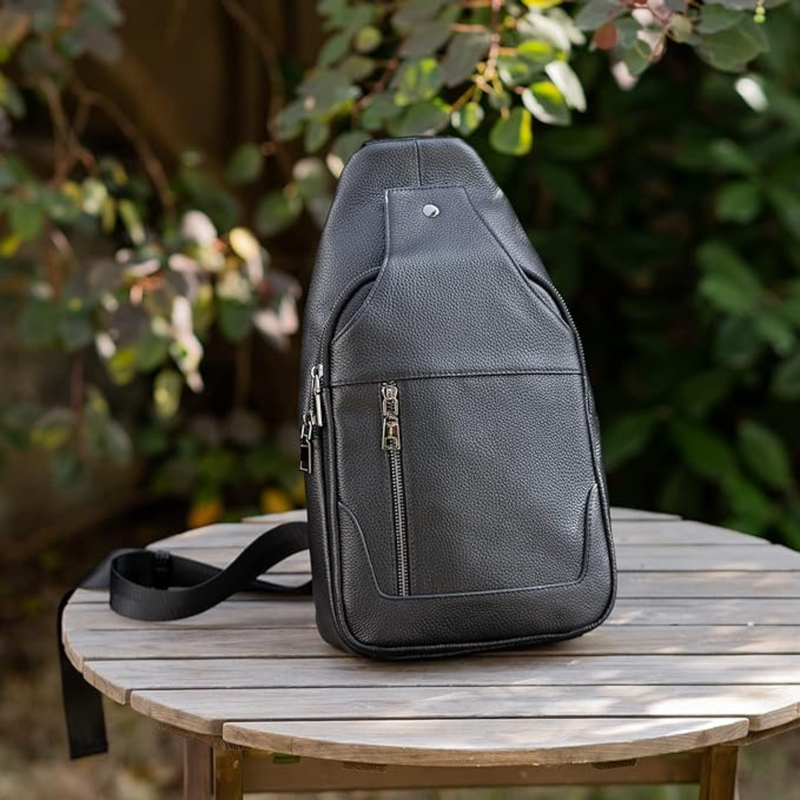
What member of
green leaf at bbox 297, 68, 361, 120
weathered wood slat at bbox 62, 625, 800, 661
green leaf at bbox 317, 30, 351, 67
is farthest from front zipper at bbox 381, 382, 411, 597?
green leaf at bbox 317, 30, 351, 67

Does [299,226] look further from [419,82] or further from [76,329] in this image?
[419,82]

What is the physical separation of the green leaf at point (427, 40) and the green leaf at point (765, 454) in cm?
116

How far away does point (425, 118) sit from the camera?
1599 millimetres

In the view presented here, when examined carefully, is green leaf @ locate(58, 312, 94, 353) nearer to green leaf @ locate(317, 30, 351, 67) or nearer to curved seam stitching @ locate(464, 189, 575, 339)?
green leaf @ locate(317, 30, 351, 67)

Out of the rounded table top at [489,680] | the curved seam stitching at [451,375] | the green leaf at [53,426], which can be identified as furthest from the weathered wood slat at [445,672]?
the green leaf at [53,426]

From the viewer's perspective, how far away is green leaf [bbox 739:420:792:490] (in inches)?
97.0

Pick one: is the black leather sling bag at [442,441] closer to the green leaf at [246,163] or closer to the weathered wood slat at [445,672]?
the weathered wood slat at [445,672]

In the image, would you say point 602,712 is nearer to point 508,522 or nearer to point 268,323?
point 508,522

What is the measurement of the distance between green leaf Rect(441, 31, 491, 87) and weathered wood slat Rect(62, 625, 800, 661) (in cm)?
63

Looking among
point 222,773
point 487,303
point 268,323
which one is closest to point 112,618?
point 222,773

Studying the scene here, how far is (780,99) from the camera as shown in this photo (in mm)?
2342

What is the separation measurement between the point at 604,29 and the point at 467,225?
37cm

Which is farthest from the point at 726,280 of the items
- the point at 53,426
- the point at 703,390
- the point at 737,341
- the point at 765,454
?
the point at 53,426

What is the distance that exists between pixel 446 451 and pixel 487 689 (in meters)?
0.19
